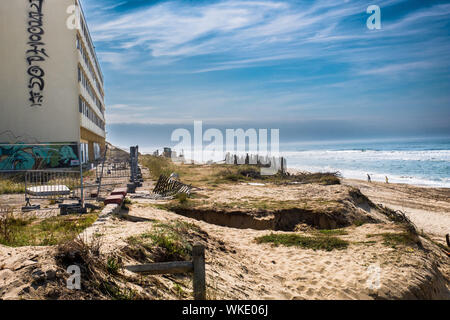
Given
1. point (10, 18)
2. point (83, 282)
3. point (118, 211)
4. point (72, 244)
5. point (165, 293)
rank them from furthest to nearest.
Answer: point (10, 18), point (118, 211), point (165, 293), point (72, 244), point (83, 282)

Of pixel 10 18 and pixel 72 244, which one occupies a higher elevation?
pixel 10 18

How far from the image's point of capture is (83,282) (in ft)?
13.2

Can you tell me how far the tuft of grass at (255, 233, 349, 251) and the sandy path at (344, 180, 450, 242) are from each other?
741 cm

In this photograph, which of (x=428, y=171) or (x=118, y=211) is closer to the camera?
(x=118, y=211)

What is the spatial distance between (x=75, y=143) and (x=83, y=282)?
1048 inches

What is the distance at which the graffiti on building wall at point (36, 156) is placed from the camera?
24.4 m

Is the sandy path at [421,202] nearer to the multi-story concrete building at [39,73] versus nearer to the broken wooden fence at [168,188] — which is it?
the broken wooden fence at [168,188]

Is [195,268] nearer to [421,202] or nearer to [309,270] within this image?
[309,270]

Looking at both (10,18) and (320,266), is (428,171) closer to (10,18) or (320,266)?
(320,266)

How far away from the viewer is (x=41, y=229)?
7.41 metres

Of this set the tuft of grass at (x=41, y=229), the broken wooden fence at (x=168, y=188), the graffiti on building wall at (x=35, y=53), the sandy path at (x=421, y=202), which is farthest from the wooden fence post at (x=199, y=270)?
the graffiti on building wall at (x=35, y=53)

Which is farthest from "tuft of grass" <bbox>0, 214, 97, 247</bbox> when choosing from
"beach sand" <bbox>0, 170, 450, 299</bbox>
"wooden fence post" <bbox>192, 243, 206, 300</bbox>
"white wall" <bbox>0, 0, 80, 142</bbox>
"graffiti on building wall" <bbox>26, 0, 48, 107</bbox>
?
"graffiti on building wall" <bbox>26, 0, 48, 107</bbox>

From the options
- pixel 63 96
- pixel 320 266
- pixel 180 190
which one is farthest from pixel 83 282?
pixel 63 96

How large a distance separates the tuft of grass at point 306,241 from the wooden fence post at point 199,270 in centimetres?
504
